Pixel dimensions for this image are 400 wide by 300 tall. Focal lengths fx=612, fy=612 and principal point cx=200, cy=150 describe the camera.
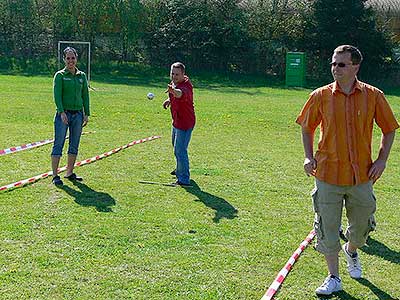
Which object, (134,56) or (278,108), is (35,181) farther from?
(134,56)

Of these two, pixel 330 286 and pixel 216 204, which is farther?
pixel 216 204

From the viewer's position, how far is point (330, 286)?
4.82 metres

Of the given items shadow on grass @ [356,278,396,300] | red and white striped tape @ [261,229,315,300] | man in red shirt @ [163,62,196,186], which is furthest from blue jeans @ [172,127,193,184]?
shadow on grass @ [356,278,396,300]

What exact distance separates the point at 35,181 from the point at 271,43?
29320 mm

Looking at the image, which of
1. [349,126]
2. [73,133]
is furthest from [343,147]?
[73,133]

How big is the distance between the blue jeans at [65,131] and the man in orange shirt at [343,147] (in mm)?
4471

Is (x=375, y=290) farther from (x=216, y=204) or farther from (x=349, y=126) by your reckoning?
(x=216, y=204)

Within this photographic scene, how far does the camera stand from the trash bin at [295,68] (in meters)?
33.2

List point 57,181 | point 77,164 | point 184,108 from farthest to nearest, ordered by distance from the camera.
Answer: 1. point 77,164
2. point 184,108
3. point 57,181

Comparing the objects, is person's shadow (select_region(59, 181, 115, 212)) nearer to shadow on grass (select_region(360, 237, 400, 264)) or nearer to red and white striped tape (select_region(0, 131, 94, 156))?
red and white striped tape (select_region(0, 131, 94, 156))

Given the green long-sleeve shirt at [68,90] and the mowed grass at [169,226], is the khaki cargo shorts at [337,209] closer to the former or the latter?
the mowed grass at [169,226]

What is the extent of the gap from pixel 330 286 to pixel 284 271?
21.2 inches

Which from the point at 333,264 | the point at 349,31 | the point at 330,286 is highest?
the point at 349,31

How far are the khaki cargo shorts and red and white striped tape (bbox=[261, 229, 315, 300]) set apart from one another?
461 mm
